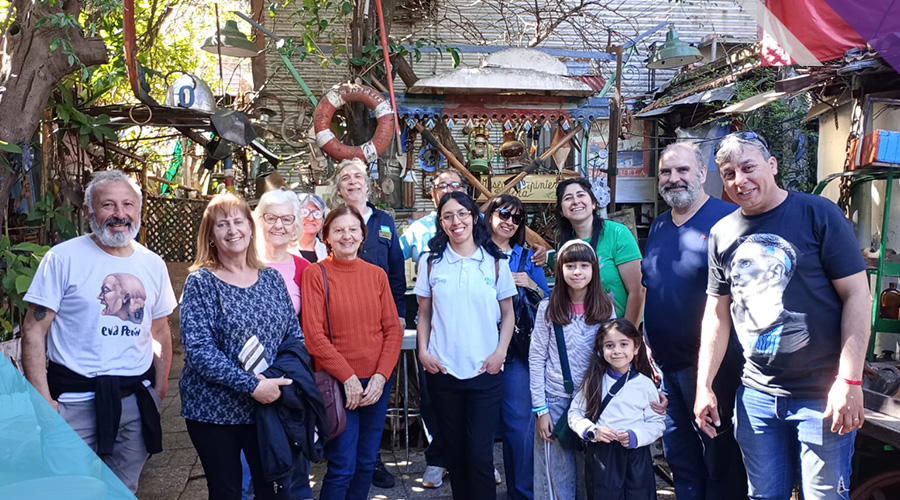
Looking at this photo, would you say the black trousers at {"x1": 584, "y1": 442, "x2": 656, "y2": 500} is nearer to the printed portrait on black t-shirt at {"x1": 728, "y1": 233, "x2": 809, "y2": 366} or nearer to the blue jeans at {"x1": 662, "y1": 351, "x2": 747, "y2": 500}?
the blue jeans at {"x1": 662, "y1": 351, "x2": 747, "y2": 500}

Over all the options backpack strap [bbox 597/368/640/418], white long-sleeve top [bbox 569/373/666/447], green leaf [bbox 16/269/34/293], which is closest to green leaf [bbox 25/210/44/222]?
green leaf [bbox 16/269/34/293]

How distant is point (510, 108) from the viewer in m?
7.12

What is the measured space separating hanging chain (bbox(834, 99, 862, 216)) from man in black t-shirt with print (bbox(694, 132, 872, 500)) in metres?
5.81

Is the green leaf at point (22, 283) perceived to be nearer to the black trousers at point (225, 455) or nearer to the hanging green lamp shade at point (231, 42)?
the black trousers at point (225, 455)

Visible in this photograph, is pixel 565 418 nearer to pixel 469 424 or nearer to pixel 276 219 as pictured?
Result: pixel 469 424

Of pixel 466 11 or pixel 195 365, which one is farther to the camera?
pixel 466 11

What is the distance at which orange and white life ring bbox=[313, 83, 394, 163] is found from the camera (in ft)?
20.0

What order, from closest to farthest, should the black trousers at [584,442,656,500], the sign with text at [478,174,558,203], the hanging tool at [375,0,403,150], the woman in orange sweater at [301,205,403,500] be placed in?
the black trousers at [584,442,656,500], the woman in orange sweater at [301,205,403,500], the hanging tool at [375,0,403,150], the sign with text at [478,174,558,203]

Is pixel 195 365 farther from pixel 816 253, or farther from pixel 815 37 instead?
pixel 815 37

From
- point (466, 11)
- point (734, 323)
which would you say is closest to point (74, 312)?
point (734, 323)

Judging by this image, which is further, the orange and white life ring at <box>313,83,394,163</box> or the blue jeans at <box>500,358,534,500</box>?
the orange and white life ring at <box>313,83,394,163</box>

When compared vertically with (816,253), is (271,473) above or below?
below

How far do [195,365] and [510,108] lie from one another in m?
5.10

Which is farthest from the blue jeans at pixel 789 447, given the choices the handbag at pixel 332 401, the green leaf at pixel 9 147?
the green leaf at pixel 9 147
